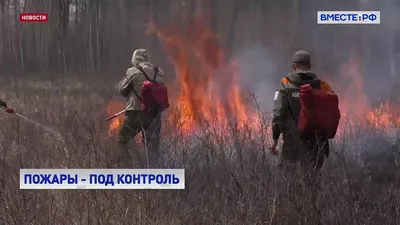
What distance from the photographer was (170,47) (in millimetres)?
4059

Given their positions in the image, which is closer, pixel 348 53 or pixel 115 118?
pixel 348 53

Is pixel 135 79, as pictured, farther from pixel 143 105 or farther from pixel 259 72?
pixel 259 72

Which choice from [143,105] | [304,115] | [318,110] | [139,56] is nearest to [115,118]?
[143,105]

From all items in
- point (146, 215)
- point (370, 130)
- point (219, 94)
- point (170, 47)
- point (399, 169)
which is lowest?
point (146, 215)

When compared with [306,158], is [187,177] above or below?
below

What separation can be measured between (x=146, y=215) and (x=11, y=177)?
1123mm

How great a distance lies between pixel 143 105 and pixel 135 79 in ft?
0.71

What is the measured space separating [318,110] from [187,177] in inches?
45.1

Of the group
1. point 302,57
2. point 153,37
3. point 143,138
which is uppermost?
point 153,37

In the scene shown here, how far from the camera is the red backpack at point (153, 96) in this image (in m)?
4.13

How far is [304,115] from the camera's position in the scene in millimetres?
4023

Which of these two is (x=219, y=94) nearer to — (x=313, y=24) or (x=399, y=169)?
(x=313, y=24)

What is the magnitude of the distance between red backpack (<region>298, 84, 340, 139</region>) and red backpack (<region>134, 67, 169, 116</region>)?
107 centimetres

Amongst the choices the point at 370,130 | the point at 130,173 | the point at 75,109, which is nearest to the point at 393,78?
the point at 370,130
